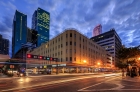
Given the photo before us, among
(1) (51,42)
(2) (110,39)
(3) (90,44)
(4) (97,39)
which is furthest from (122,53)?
(4) (97,39)

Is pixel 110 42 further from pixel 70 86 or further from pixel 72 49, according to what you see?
pixel 70 86

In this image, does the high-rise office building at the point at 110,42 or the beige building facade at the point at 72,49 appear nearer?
the beige building facade at the point at 72,49

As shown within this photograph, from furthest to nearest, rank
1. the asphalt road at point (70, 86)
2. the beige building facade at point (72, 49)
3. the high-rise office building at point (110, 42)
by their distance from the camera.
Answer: the high-rise office building at point (110, 42), the beige building facade at point (72, 49), the asphalt road at point (70, 86)

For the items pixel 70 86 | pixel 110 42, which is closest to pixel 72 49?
pixel 70 86

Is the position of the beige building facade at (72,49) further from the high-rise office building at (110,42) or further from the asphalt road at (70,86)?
the high-rise office building at (110,42)

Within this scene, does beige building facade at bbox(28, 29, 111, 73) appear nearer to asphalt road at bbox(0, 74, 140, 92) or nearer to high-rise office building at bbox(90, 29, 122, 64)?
asphalt road at bbox(0, 74, 140, 92)

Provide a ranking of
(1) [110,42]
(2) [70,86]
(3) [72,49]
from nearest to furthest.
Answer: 1. (2) [70,86]
2. (3) [72,49]
3. (1) [110,42]

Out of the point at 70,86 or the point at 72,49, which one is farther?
the point at 72,49

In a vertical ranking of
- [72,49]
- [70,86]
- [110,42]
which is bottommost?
[70,86]

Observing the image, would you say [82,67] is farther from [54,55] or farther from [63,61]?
[54,55]

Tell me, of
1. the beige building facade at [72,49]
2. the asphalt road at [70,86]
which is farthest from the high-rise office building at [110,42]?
the asphalt road at [70,86]

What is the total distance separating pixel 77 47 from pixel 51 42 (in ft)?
68.5

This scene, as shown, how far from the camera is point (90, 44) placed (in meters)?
93.1

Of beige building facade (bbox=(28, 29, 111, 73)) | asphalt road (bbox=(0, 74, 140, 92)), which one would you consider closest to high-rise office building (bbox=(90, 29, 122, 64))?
beige building facade (bbox=(28, 29, 111, 73))
